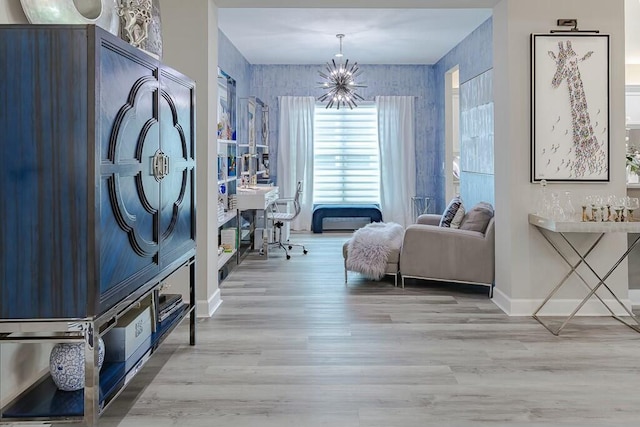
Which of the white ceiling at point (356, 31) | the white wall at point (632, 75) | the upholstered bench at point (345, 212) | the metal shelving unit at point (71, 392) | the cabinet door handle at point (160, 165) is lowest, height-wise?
the metal shelving unit at point (71, 392)

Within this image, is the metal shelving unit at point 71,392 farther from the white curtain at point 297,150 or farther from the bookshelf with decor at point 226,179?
the white curtain at point 297,150

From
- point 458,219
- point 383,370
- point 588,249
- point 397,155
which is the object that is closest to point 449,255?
point 458,219

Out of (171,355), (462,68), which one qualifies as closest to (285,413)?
(171,355)

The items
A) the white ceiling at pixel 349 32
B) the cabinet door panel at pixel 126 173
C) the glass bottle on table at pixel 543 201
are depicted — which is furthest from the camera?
the white ceiling at pixel 349 32

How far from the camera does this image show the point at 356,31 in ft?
22.6

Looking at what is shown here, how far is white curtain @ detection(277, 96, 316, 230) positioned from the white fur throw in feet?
13.5

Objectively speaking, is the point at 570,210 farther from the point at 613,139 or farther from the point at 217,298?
the point at 217,298

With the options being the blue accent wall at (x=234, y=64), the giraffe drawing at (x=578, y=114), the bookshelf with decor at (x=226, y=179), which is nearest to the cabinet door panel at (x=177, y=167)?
the bookshelf with decor at (x=226, y=179)

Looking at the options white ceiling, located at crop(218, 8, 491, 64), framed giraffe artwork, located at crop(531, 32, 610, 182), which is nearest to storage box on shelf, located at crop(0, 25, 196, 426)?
framed giraffe artwork, located at crop(531, 32, 610, 182)

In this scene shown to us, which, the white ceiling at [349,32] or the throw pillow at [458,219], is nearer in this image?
the throw pillow at [458,219]

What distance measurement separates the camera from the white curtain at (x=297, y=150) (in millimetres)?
9383

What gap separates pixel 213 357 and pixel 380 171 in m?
6.78

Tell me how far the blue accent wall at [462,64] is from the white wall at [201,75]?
140 inches

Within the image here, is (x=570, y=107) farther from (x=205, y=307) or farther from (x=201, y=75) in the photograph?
(x=205, y=307)
